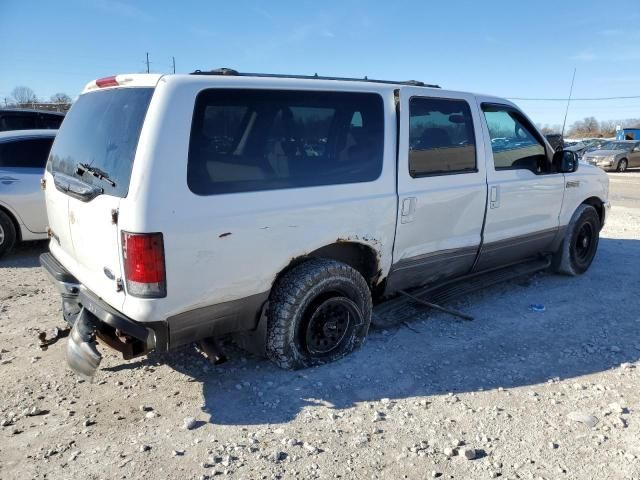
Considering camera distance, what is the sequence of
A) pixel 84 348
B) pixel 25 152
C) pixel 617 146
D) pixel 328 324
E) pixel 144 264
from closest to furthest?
pixel 144 264 → pixel 84 348 → pixel 328 324 → pixel 25 152 → pixel 617 146

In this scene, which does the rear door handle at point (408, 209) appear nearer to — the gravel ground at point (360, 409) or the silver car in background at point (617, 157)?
the gravel ground at point (360, 409)

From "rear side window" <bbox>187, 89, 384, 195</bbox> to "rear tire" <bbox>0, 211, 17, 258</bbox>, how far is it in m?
4.75

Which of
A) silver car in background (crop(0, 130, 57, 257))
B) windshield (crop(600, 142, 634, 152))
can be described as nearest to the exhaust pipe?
silver car in background (crop(0, 130, 57, 257))

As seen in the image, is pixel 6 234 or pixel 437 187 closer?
pixel 437 187

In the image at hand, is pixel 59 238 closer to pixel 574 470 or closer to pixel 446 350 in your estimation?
pixel 446 350

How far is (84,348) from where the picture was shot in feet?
9.61

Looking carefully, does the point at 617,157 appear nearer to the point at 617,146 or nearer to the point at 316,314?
the point at 617,146

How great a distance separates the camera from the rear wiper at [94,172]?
2.85 meters

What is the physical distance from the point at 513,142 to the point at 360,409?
9.78ft

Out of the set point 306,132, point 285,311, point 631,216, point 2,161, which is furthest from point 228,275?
point 631,216

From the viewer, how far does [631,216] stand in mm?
9672

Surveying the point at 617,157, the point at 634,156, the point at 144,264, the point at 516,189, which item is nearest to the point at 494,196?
the point at 516,189

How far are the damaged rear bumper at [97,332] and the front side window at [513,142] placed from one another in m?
3.23

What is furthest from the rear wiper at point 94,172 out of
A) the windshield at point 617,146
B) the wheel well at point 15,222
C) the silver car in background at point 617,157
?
the windshield at point 617,146
